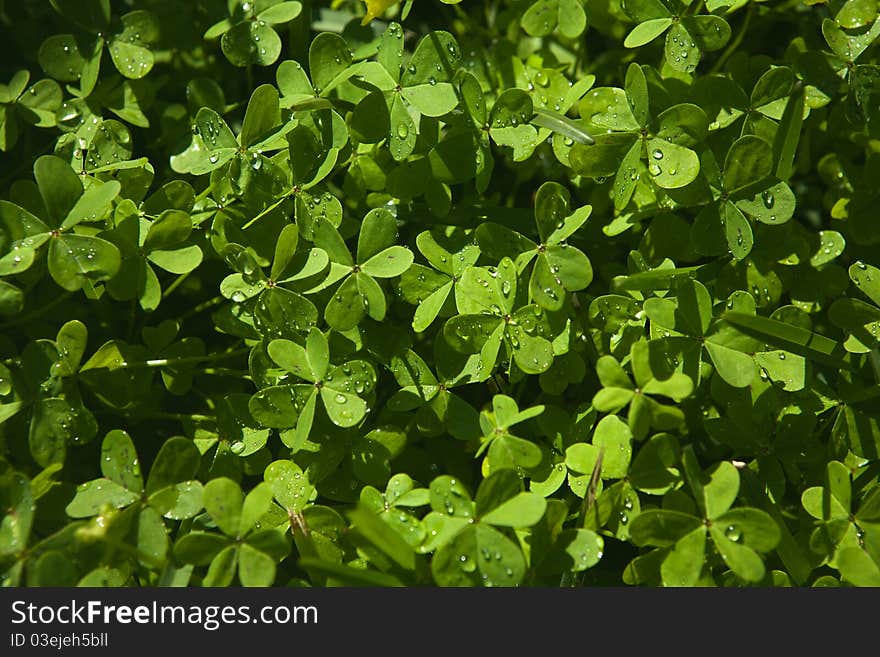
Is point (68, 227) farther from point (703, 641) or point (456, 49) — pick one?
point (703, 641)

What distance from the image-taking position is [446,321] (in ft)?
5.71

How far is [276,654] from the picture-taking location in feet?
4.77

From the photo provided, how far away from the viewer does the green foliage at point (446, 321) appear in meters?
1.49

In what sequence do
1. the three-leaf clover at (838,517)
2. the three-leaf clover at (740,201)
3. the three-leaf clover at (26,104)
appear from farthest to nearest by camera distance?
1. the three-leaf clover at (26,104)
2. the three-leaf clover at (740,201)
3. the three-leaf clover at (838,517)

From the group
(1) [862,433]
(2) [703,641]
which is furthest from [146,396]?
(1) [862,433]

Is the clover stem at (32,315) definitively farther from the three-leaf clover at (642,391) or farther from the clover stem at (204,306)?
the three-leaf clover at (642,391)

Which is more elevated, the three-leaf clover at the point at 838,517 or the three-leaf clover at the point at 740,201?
the three-leaf clover at the point at 740,201

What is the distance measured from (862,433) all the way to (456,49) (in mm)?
1233

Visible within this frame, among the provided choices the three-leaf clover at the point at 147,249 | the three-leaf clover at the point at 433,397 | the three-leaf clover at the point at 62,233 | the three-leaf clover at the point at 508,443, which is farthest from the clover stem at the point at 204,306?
the three-leaf clover at the point at 508,443

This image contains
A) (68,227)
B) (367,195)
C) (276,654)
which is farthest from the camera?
(367,195)

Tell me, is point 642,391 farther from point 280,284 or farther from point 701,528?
point 280,284

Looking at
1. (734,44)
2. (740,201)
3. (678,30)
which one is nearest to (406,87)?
(678,30)

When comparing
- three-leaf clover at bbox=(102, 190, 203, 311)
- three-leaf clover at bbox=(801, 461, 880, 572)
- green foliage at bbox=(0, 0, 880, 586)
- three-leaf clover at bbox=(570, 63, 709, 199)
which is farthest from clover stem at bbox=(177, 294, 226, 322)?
three-leaf clover at bbox=(801, 461, 880, 572)

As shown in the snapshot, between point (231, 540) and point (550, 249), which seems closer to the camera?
point (231, 540)
